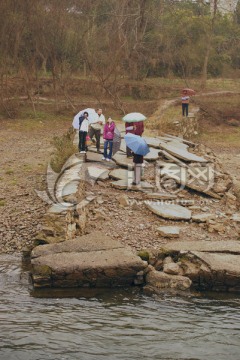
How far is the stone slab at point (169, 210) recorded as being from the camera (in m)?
11.6

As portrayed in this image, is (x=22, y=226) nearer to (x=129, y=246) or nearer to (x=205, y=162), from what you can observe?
(x=129, y=246)

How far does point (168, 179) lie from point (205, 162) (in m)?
2.53

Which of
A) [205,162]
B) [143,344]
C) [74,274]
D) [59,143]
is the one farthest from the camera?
[59,143]

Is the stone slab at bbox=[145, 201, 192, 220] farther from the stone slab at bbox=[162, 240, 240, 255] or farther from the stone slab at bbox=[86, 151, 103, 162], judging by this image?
the stone slab at bbox=[86, 151, 103, 162]

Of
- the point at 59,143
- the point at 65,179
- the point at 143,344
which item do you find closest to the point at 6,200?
the point at 65,179

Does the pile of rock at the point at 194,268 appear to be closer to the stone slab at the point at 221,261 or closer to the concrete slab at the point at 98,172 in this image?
the stone slab at the point at 221,261

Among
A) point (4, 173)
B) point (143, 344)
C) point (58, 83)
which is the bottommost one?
point (143, 344)

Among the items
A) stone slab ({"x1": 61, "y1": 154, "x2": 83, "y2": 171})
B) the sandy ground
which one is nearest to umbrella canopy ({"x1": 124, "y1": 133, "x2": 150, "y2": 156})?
the sandy ground

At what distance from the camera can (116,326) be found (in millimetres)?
7922

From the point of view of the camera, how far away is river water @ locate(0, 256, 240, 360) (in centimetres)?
721

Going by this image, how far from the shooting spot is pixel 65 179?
42.3 feet

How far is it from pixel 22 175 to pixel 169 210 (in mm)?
6542

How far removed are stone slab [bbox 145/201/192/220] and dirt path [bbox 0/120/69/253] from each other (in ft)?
8.14

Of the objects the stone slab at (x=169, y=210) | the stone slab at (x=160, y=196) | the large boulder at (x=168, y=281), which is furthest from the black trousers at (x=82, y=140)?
the large boulder at (x=168, y=281)
